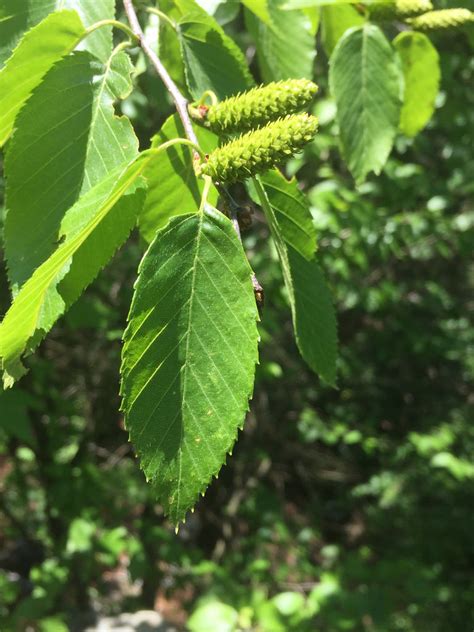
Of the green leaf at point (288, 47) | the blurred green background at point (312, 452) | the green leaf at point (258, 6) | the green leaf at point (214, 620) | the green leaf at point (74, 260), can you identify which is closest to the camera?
the green leaf at point (74, 260)

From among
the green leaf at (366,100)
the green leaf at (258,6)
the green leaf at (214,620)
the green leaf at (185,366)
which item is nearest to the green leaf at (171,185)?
the green leaf at (185,366)

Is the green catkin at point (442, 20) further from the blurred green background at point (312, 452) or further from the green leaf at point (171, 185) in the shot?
the green leaf at point (171, 185)

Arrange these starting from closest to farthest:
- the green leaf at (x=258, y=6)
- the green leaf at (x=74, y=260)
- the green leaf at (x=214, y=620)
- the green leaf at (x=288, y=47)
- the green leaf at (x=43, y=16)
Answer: the green leaf at (x=74, y=260), the green leaf at (x=43, y=16), the green leaf at (x=258, y=6), the green leaf at (x=288, y=47), the green leaf at (x=214, y=620)

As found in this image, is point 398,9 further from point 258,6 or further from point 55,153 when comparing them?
point 55,153

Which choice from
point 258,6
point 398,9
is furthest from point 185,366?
point 398,9

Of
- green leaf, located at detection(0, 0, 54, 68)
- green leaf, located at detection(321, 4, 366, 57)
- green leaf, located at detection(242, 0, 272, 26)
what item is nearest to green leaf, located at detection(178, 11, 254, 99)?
green leaf, located at detection(242, 0, 272, 26)

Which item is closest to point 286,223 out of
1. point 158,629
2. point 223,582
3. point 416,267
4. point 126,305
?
point 126,305
